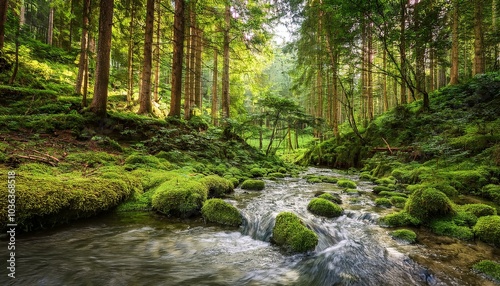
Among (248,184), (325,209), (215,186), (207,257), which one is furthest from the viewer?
(248,184)

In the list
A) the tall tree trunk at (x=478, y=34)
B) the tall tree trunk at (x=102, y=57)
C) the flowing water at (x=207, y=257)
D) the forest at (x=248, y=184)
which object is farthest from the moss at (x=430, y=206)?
the tall tree trunk at (x=478, y=34)

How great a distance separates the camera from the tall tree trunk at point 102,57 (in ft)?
27.7

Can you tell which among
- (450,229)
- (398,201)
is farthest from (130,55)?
(450,229)

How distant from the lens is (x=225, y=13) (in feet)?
47.1

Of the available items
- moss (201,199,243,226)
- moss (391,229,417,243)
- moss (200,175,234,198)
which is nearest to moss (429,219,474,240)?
moss (391,229,417,243)

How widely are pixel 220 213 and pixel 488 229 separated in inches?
182

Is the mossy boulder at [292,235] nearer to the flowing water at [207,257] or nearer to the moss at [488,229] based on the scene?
the flowing water at [207,257]

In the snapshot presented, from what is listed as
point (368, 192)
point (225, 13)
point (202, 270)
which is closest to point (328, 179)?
point (368, 192)

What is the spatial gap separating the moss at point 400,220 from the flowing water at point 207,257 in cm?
33

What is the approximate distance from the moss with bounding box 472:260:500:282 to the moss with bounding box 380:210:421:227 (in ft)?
5.02

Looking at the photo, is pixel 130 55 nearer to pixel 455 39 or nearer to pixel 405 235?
pixel 405 235

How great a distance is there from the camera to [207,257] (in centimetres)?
363

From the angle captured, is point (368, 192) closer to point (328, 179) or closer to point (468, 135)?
point (328, 179)

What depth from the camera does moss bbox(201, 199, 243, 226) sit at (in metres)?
4.91
